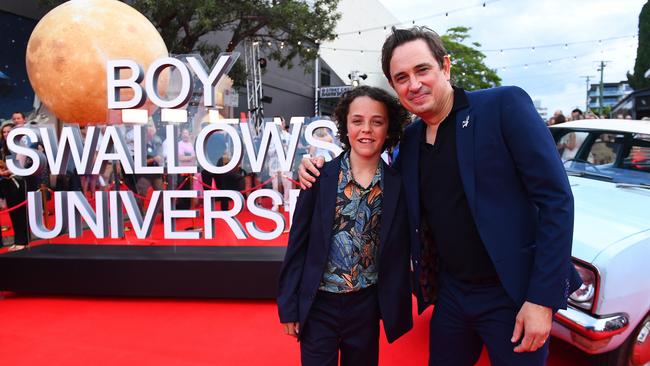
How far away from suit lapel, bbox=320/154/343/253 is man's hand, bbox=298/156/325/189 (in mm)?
41

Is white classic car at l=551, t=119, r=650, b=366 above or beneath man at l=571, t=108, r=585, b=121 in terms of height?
beneath

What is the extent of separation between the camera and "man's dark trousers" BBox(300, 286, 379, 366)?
1929 mm

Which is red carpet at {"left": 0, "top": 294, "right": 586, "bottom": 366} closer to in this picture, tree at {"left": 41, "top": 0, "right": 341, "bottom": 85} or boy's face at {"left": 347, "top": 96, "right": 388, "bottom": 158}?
boy's face at {"left": 347, "top": 96, "right": 388, "bottom": 158}

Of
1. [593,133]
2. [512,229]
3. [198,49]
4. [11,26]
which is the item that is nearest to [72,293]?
[512,229]

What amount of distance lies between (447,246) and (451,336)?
371 mm

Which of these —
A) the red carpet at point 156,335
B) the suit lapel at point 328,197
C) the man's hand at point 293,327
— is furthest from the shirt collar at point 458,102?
the red carpet at point 156,335

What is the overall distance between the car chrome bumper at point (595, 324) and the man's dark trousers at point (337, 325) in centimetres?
118

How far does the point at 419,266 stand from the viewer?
1.91 metres

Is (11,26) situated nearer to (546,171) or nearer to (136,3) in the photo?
(136,3)

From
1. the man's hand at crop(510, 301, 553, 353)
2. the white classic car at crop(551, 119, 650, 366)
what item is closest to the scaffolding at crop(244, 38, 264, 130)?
the white classic car at crop(551, 119, 650, 366)

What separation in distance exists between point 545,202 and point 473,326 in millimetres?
571

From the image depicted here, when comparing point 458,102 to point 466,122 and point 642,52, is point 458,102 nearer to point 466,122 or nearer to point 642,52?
point 466,122

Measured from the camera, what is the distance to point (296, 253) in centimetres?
199

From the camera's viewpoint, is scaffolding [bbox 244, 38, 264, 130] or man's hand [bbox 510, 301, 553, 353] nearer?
man's hand [bbox 510, 301, 553, 353]
